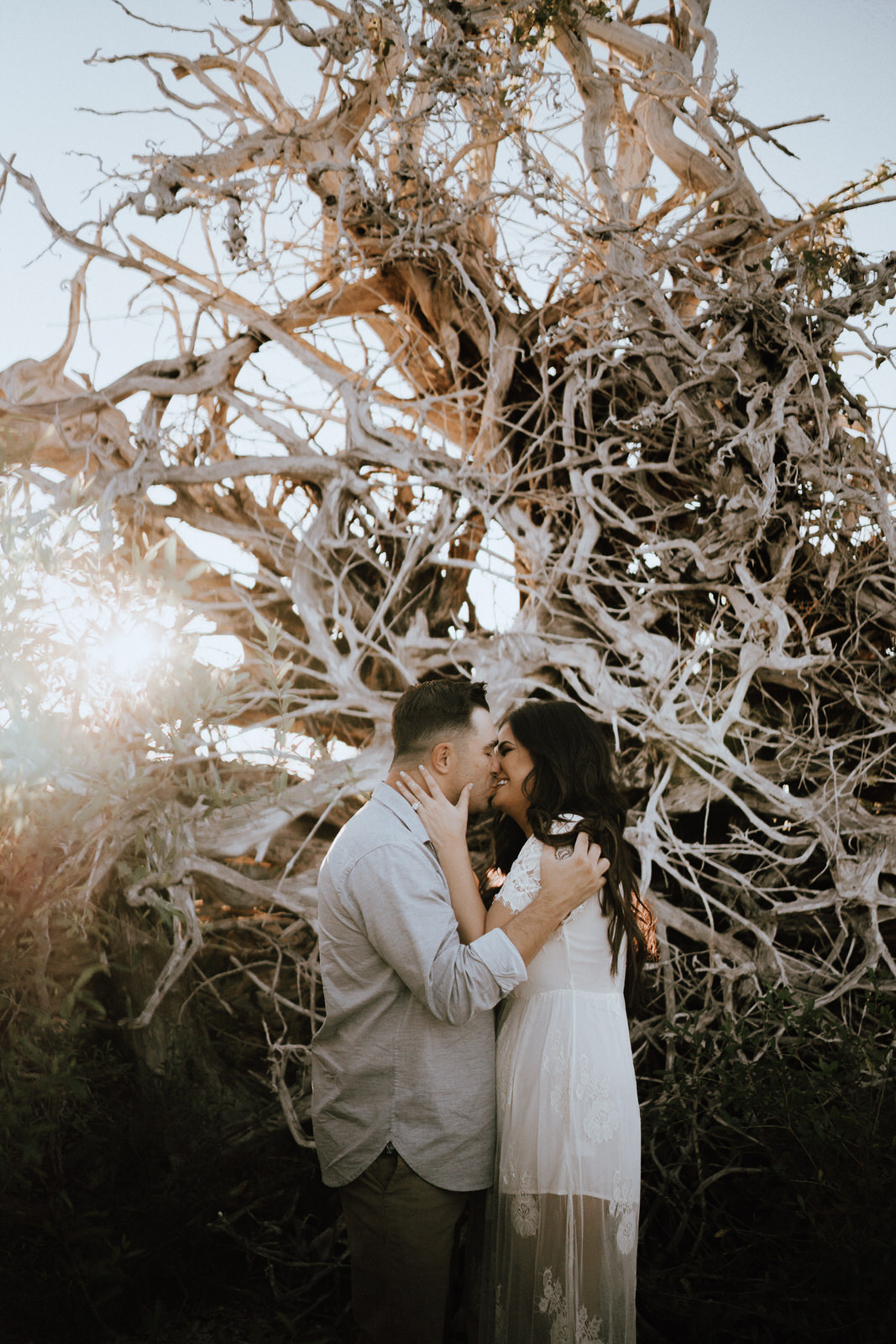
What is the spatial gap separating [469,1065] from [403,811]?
596mm

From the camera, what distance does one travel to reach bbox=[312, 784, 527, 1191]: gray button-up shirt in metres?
1.79

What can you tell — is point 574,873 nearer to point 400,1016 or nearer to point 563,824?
point 563,824

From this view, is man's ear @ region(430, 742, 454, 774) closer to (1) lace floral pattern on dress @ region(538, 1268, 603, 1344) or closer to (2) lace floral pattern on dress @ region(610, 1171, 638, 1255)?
(2) lace floral pattern on dress @ region(610, 1171, 638, 1255)

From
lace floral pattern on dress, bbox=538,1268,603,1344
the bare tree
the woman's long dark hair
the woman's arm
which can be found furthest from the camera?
the bare tree

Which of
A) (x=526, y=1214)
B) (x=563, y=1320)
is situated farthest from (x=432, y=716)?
(x=563, y=1320)

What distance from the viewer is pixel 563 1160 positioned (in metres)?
1.90

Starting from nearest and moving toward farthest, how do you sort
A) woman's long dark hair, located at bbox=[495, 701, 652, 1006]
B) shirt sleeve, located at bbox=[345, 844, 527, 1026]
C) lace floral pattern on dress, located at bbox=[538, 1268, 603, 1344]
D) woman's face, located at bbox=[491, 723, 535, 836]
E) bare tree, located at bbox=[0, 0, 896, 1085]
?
shirt sleeve, located at bbox=[345, 844, 527, 1026] < lace floral pattern on dress, located at bbox=[538, 1268, 603, 1344] < woman's long dark hair, located at bbox=[495, 701, 652, 1006] < woman's face, located at bbox=[491, 723, 535, 836] < bare tree, located at bbox=[0, 0, 896, 1085]

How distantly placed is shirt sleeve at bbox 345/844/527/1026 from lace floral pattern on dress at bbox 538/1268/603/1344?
2.20 feet

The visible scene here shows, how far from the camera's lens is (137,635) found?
204 cm

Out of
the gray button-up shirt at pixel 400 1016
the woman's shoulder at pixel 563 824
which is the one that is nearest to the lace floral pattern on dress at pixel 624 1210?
the gray button-up shirt at pixel 400 1016

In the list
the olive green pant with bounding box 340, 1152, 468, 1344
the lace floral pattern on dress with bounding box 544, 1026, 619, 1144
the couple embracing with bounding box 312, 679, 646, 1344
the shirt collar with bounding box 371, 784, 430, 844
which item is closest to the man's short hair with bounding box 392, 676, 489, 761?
the couple embracing with bounding box 312, 679, 646, 1344

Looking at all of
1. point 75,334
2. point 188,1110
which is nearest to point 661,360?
point 75,334

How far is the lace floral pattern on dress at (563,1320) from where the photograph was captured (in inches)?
73.0

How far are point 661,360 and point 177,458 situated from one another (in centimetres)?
239
